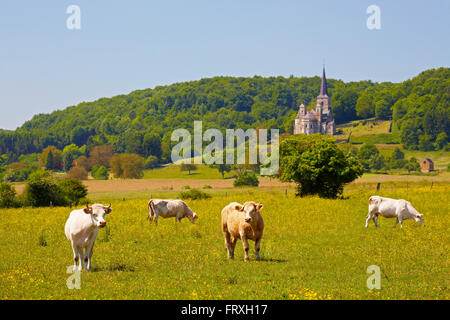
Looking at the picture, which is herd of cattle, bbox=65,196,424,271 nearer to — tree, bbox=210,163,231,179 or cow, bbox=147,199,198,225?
cow, bbox=147,199,198,225

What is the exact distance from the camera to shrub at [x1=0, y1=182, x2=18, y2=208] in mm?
50603

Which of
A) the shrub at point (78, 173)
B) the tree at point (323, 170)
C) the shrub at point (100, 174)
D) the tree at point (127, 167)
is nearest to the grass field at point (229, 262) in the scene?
the tree at point (323, 170)

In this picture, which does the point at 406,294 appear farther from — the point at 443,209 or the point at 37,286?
the point at 443,209

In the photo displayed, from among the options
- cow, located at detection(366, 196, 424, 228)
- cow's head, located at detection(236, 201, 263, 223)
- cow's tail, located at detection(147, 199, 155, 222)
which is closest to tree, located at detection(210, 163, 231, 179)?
cow's tail, located at detection(147, 199, 155, 222)

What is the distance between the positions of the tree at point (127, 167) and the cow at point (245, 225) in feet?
573

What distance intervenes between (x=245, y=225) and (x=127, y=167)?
582 feet

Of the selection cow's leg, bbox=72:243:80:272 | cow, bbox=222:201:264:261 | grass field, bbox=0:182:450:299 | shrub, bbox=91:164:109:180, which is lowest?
shrub, bbox=91:164:109:180

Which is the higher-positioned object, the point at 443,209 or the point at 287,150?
the point at 287,150

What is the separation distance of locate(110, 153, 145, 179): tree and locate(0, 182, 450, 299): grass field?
161 m

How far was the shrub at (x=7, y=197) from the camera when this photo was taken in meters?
50.6

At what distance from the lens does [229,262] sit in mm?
16516

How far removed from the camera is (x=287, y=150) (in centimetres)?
6319
